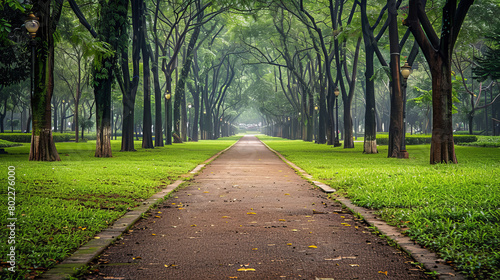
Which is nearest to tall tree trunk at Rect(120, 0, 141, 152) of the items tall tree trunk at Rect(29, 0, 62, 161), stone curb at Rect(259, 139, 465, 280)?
tall tree trunk at Rect(29, 0, 62, 161)

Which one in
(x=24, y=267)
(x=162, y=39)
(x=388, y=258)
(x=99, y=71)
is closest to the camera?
(x=24, y=267)

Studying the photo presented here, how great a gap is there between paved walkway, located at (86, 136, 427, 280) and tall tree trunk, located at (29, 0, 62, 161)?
9.37 m

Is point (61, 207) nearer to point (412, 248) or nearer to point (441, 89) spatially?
point (412, 248)

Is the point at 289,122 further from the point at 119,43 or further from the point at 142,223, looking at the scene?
the point at 142,223

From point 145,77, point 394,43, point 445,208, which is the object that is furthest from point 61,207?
point 145,77

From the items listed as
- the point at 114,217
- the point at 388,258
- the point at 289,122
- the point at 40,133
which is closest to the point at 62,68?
the point at 40,133

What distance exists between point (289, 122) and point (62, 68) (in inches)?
1523

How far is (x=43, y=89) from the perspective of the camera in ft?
49.1

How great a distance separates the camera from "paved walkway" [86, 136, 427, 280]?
389cm

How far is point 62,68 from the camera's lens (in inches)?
1745

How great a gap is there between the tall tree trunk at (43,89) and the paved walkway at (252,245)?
9365 mm

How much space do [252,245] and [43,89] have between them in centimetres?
1293

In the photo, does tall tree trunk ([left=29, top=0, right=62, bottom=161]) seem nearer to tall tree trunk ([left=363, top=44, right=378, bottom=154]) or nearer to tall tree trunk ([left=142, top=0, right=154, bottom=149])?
tall tree trunk ([left=142, top=0, right=154, bottom=149])

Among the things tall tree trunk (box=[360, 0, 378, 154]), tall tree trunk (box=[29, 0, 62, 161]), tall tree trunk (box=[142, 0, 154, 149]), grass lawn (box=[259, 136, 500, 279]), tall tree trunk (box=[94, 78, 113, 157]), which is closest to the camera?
grass lawn (box=[259, 136, 500, 279])
